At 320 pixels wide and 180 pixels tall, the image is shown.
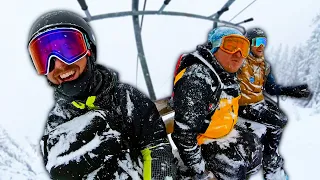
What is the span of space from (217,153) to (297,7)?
60.3m

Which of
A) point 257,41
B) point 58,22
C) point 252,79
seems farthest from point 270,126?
point 58,22

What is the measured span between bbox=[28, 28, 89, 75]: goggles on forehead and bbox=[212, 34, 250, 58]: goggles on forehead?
4.16ft

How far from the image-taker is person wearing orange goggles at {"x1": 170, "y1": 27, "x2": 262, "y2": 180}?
2.61 meters

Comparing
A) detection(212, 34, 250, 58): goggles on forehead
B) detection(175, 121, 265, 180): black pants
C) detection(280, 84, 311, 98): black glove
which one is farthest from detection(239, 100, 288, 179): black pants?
detection(212, 34, 250, 58): goggles on forehead

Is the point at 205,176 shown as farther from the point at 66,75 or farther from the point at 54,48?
the point at 54,48

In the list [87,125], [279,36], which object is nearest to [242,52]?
[87,125]

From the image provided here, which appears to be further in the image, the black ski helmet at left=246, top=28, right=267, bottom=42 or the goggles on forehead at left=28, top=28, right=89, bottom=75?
the black ski helmet at left=246, top=28, right=267, bottom=42

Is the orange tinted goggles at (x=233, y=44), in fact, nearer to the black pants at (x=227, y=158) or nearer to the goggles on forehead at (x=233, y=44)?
the goggles on forehead at (x=233, y=44)

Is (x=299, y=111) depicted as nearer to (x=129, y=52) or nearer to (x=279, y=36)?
(x=129, y=52)

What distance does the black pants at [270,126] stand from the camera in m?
3.89

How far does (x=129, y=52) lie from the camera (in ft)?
130

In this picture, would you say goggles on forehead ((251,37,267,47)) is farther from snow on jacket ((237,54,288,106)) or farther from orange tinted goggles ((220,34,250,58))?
orange tinted goggles ((220,34,250,58))

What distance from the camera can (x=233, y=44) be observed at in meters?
2.81

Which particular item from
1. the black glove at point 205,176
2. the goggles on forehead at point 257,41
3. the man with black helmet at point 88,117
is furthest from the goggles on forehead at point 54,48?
the goggles on forehead at point 257,41
